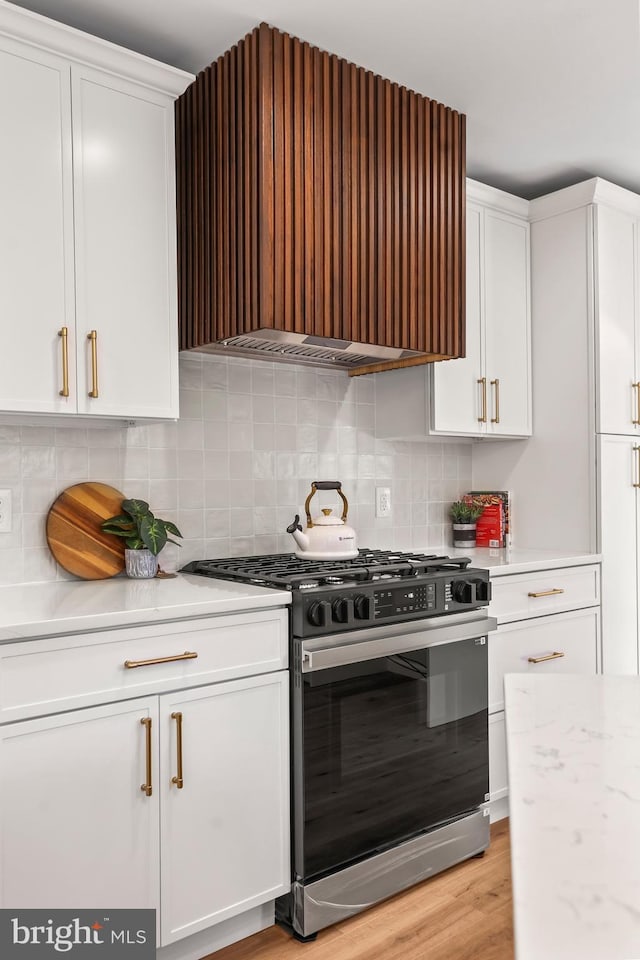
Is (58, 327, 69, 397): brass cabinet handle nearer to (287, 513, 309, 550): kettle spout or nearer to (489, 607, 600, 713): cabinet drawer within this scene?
(287, 513, 309, 550): kettle spout

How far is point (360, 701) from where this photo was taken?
2.24 m

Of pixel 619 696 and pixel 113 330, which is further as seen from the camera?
pixel 113 330

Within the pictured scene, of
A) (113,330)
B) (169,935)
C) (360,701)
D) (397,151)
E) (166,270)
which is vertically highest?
(397,151)

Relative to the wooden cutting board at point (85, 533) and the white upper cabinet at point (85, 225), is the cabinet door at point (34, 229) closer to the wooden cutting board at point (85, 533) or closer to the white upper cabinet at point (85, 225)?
the white upper cabinet at point (85, 225)

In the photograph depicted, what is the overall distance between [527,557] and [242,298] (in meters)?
1.59

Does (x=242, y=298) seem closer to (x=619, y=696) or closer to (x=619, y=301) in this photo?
(x=619, y=696)

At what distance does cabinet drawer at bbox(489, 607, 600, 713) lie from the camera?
280cm

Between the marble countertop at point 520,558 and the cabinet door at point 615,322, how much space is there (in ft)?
1.78

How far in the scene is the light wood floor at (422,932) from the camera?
6.72 ft

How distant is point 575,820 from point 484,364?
2.70 metres

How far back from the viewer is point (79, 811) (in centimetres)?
177

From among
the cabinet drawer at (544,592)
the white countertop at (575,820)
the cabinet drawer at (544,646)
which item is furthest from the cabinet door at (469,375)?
the white countertop at (575,820)

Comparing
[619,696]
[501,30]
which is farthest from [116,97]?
[619,696]

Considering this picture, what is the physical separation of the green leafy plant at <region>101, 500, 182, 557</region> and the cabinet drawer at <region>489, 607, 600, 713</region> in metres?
1.23
